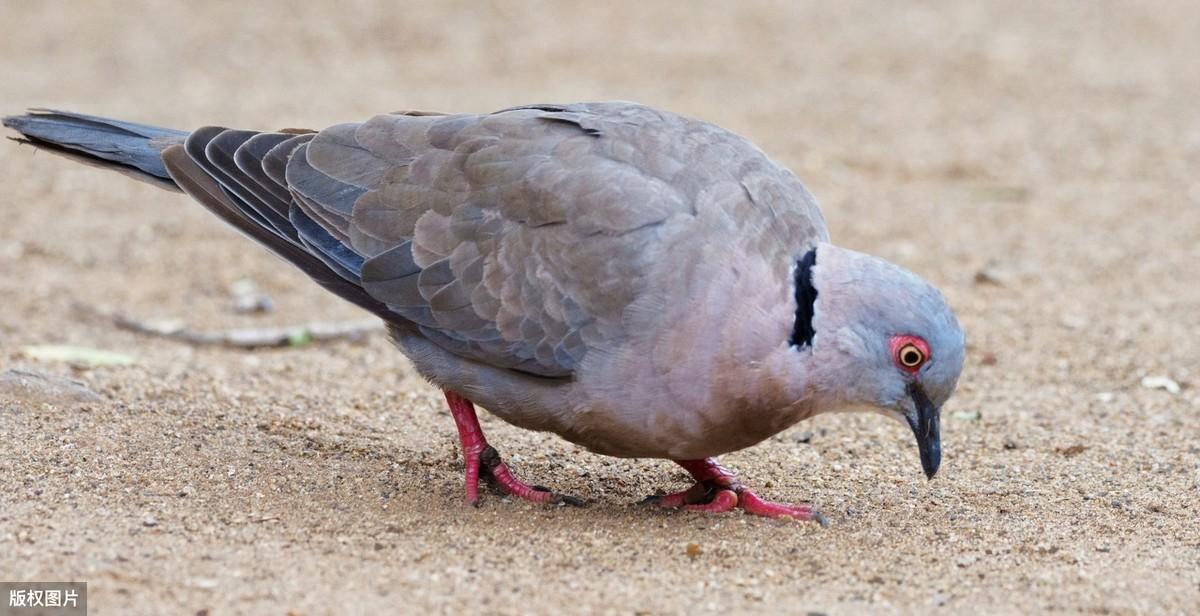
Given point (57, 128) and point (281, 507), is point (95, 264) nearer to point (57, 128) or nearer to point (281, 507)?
point (57, 128)

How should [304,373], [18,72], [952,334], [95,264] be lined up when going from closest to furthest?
[952,334]
[304,373]
[95,264]
[18,72]

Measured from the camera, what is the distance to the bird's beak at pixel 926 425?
4469mm

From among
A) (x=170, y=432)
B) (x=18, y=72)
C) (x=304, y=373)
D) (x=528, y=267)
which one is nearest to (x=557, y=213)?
(x=528, y=267)

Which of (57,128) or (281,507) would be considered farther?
(57,128)

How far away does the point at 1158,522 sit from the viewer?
480 centimetres

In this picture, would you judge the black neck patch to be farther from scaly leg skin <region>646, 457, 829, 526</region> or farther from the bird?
scaly leg skin <region>646, 457, 829, 526</region>

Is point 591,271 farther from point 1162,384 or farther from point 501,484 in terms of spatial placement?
point 1162,384

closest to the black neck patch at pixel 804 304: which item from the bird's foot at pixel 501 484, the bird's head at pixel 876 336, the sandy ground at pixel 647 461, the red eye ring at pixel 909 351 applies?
the bird's head at pixel 876 336

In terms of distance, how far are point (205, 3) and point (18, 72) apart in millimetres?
2282

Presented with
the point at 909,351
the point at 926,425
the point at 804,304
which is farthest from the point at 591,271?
the point at 926,425

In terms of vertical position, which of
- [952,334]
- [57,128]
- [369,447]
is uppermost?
[57,128]

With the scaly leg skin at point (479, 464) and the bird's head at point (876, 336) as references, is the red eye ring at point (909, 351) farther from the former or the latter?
the scaly leg skin at point (479, 464)

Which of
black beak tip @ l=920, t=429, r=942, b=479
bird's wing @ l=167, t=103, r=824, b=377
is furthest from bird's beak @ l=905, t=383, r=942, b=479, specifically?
bird's wing @ l=167, t=103, r=824, b=377

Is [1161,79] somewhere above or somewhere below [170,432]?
above
